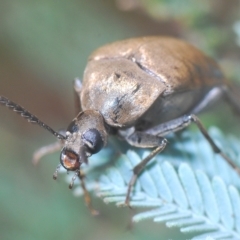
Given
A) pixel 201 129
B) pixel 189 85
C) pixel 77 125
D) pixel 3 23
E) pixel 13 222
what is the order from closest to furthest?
pixel 77 125, pixel 201 129, pixel 189 85, pixel 13 222, pixel 3 23

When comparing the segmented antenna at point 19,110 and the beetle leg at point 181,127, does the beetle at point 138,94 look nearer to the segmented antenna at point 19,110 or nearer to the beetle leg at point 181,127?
the beetle leg at point 181,127

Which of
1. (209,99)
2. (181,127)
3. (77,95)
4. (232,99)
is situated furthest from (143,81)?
(232,99)

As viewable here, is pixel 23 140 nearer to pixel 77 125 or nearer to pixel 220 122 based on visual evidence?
pixel 77 125

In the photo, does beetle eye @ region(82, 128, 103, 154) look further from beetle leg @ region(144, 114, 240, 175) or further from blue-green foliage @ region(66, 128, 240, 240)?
beetle leg @ region(144, 114, 240, 175)

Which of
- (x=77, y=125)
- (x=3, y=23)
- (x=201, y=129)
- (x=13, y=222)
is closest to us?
(x=77, y=125)

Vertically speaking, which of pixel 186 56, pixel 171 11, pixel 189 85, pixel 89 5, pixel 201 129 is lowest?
pixel 201 129

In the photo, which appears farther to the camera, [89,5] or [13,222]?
[89,5]

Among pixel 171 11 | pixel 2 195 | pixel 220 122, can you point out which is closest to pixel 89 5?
pixel 171 11
